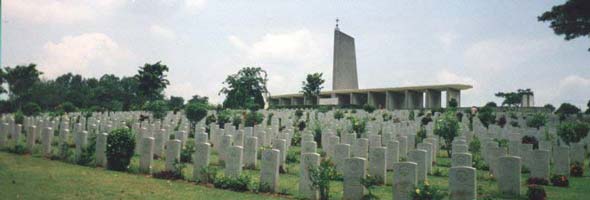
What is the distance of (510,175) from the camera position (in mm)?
8711

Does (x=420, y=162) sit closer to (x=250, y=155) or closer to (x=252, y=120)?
(x=250, y=155)

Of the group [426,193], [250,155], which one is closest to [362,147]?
[250,155]

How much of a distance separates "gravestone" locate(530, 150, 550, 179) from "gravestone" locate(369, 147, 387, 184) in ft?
11.2

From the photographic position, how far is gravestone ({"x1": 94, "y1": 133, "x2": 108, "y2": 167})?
11.7 metres

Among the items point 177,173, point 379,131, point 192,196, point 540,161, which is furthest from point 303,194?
point 379,131

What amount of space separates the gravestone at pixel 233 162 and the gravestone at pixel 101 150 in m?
3.82

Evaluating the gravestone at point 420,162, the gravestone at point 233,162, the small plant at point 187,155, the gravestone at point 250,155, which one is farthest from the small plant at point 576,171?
the small plant at point 187,155

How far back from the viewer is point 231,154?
9812 mm

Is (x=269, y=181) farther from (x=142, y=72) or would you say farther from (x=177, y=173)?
(x=142, y=72)

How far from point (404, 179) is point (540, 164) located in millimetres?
4778

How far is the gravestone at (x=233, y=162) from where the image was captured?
970cm

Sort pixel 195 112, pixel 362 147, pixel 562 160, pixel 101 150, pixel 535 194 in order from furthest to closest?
pixel 195 112, pixel 362 147, pixel 101 150, pixel 562 160, pixel 535 194

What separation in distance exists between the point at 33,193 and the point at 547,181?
10313 mm

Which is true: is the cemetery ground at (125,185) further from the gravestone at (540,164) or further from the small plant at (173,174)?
the gravestone at (540,164)
